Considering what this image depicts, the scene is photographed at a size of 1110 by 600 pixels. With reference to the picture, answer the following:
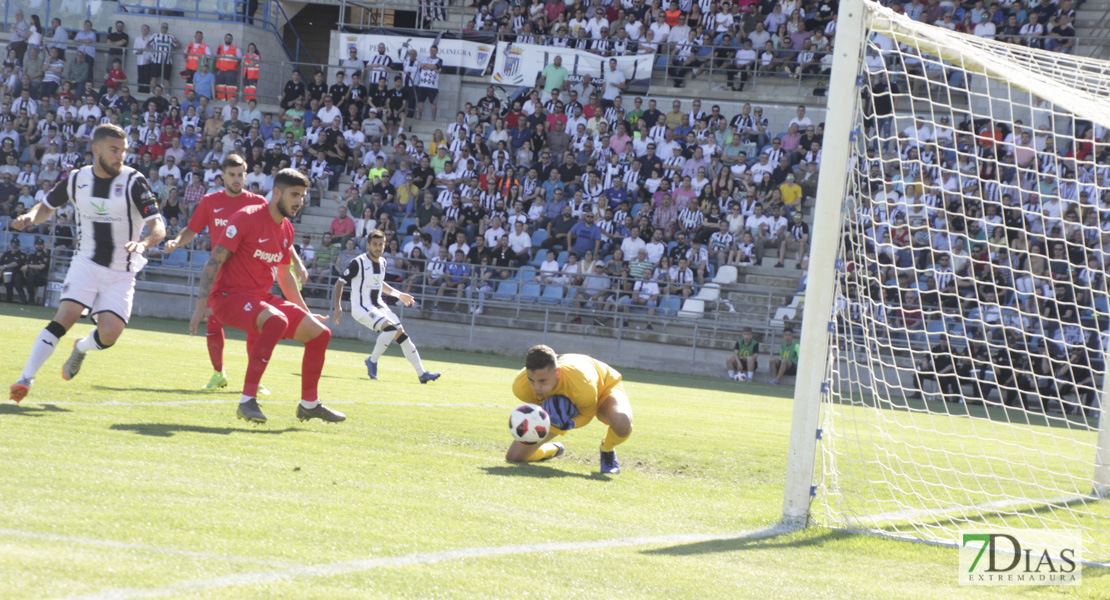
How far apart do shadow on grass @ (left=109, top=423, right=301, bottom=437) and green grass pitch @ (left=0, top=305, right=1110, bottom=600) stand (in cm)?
2

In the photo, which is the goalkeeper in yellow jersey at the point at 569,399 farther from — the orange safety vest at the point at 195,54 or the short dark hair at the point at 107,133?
the orange safety vest at the point at 195,54

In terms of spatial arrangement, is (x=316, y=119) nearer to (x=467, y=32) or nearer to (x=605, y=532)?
(x=467, y=32)

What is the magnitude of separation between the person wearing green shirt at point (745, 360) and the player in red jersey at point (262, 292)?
13652mm

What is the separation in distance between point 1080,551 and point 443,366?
13.0 m

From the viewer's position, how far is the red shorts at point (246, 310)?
309 inches

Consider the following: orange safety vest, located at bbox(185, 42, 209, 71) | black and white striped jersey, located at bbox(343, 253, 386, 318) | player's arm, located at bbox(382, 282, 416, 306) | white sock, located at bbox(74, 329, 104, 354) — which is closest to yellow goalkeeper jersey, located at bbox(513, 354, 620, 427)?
white sock, located at bbox(74, 329, 104, 354)

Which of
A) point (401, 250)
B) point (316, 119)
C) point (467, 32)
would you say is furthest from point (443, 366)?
point (467, 32)

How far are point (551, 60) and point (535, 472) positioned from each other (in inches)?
853

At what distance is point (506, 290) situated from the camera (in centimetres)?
2283

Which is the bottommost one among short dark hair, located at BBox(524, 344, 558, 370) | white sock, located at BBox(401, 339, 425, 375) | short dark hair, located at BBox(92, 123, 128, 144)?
white sock, located at BBox(401, 339, 425, 375)

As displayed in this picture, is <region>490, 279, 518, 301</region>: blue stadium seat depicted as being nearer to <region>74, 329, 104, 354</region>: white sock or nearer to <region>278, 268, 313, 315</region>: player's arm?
<region>278, 268, 313, 315</region>: player's arm

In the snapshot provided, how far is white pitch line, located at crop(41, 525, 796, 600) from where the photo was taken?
333 centimetres

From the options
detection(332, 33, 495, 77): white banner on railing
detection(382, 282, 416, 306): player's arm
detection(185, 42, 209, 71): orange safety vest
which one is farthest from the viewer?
detection(185, 42, 209, 71): orange safety vest

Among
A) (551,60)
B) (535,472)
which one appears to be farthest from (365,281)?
(551,60)
